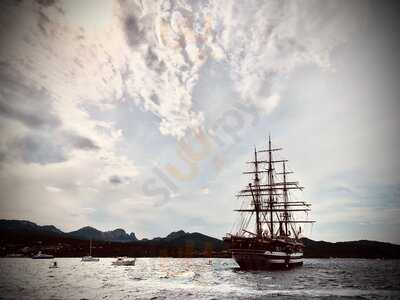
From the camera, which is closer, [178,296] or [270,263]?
[178,296]

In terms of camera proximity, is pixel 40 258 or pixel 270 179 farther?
pixel 40 258

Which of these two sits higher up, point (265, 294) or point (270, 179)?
point (270, 179)

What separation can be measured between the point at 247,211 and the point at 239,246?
76.6ft

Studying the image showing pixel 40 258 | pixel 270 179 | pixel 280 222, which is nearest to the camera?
pixel 270 179

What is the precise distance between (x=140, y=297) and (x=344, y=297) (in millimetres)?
22279

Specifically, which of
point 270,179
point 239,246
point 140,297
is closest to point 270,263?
point 239,246

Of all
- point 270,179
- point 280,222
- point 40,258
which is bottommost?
point 40,258

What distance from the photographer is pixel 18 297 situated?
31.8 metres

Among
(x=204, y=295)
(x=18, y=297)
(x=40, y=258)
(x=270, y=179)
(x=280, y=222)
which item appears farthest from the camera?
(x=40, y=258)

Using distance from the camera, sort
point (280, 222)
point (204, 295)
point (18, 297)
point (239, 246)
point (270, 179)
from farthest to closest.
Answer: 1. point (280, 222)
2. point (270, 179)
3. point (239, 246)
4. point (204, 295)
5. point (18, 297)

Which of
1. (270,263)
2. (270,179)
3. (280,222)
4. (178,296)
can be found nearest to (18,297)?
(178,296)

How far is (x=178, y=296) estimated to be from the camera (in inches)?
1321

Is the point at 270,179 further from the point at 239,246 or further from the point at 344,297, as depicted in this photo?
the point at 344,297

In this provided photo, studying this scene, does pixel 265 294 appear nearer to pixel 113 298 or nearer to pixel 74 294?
pixel 113 298
